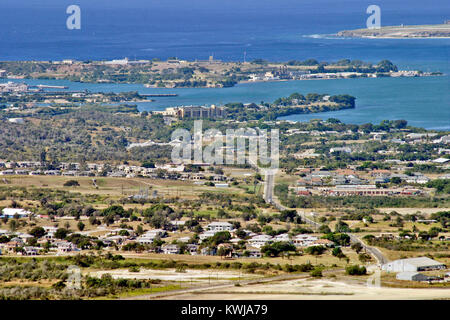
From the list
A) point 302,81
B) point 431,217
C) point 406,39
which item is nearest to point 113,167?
point 431,217

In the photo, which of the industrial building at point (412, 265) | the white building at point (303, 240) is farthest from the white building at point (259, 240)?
the industrial building at point (412, 265)

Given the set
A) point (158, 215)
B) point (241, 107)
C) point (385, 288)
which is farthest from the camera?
point (241, 107)

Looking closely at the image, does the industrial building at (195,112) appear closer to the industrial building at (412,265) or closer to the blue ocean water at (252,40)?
the blue ocean water at (252,40)

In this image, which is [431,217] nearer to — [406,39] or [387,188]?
[387,188]

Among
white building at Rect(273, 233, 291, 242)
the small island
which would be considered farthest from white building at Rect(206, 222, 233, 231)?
the small island

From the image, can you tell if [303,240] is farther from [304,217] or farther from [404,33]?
[404,33]
